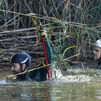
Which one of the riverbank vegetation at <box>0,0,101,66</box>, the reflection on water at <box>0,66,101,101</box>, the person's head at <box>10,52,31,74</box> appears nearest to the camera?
the reflection on water at <box>0,66,101,101</box>

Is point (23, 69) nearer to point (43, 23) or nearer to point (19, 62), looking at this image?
point (19, 62)

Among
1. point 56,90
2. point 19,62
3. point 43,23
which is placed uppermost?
point 43,23

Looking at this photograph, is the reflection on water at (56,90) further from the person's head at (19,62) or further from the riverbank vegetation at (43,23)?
the riverbank vegetation at (43,23)

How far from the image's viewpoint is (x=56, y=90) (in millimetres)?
5738

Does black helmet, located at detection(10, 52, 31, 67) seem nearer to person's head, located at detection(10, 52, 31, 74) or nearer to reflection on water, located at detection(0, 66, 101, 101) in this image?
person's head, located at detection(10, 52, 31, 74)

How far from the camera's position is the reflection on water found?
16.3 ft

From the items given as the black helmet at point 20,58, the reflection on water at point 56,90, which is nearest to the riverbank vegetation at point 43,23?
the black helmet at point 20,58

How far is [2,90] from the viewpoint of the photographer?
5.80m

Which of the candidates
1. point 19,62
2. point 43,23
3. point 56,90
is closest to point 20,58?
point 19,62

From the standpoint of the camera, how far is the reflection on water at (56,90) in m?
Result: 4.96

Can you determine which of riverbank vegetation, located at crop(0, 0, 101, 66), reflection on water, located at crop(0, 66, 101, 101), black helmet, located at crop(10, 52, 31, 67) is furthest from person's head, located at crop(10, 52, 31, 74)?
riverbank vegetation, located at crop(0, 0, 101, 66)

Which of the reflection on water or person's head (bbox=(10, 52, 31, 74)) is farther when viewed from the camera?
person's head (bbox=(10, 52, 31, 74))

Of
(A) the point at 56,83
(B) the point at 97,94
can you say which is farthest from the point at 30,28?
(B) the point at 97,94

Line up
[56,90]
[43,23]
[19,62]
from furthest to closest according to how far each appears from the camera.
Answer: [43,23], [19,62], [56,90]
